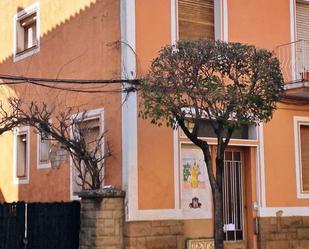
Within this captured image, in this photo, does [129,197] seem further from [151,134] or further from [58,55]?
[58,55]

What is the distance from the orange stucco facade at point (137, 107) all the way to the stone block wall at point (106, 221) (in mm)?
254

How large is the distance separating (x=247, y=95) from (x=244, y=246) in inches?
190

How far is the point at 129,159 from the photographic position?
1205cm

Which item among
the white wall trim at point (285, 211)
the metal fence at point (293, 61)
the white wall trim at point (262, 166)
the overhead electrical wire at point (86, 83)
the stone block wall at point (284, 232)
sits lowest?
the stone block wall at point (284, 232)

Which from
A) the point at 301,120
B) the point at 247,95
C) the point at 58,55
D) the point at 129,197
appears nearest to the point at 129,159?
the point at 129,197

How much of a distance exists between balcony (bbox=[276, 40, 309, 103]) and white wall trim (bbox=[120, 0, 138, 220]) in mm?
3818

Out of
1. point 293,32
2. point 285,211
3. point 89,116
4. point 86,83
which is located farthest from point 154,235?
point 293,32

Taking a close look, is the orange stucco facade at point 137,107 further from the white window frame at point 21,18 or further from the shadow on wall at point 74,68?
the white window frame at point 21,18

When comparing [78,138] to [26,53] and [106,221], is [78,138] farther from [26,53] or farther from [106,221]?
[26,53]

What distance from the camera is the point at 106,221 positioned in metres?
11.9

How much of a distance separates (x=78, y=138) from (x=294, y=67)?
211 inches

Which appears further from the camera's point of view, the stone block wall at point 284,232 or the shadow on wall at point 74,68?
the stone block wall at point 284,232

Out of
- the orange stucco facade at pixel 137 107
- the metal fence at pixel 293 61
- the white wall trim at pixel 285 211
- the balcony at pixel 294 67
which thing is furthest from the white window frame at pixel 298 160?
the metal fence at pixel 293 61

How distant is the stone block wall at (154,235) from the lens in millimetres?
11906
